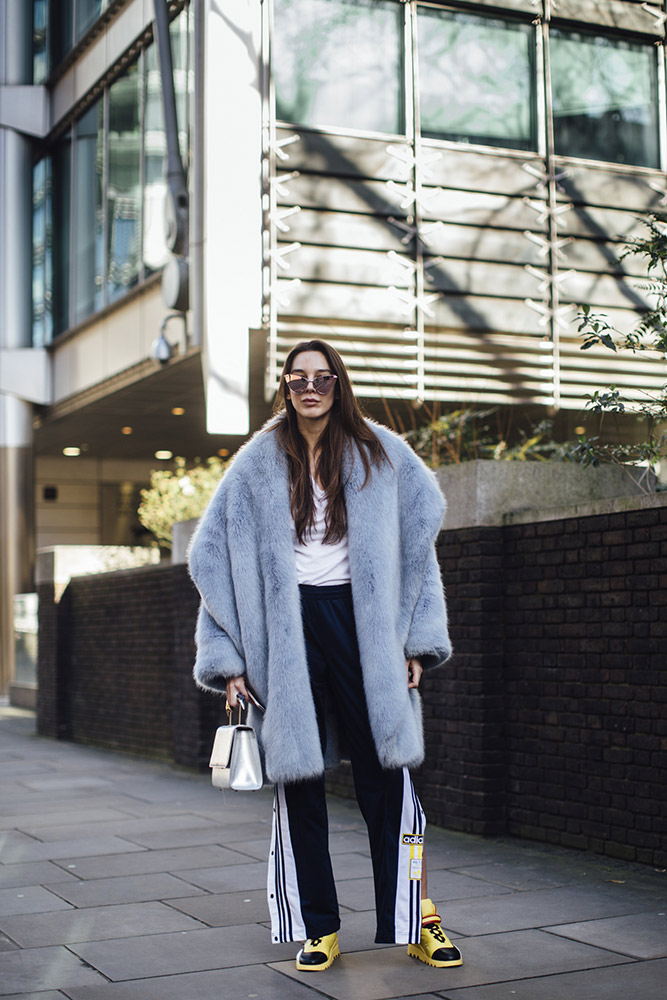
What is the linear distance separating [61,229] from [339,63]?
798 centimetres

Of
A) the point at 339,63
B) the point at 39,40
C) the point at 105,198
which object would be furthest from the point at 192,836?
the point at 39,40

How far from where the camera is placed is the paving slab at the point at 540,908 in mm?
4570

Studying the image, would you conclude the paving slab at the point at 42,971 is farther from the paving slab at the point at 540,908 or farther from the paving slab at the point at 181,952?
the paving slab at the point at 540,908

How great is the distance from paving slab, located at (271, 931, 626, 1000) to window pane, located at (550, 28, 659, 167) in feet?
42.0

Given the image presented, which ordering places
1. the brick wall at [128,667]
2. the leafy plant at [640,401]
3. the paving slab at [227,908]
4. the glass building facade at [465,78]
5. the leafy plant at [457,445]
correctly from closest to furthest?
the paving slab at [227,908], the leafy plant at [640,401], the leafy plant at [457,445], the brick wall at [128,667], the glass building facade at [465,78]

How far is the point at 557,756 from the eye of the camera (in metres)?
6.06

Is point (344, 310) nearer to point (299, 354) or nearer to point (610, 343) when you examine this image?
point (610, 343)

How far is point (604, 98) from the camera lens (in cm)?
1571

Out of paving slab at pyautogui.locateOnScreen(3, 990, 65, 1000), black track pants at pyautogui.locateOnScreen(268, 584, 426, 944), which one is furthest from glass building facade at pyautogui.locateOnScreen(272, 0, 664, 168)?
paving slab at pyautogui.locateOnScreen(3, 990, 65, 1000)

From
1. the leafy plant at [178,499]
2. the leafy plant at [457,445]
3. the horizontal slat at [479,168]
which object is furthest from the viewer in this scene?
the leafy plant at [178,499]

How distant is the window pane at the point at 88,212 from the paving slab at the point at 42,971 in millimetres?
15376

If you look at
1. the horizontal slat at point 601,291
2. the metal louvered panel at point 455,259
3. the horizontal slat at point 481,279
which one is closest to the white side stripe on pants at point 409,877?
the metal louvered panel at point 455,259

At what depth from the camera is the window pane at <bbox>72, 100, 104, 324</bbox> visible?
19062 mm

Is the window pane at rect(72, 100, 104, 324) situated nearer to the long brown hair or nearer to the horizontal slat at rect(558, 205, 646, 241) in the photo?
the horizontal slat at rect(558, 205, 646, 241)
